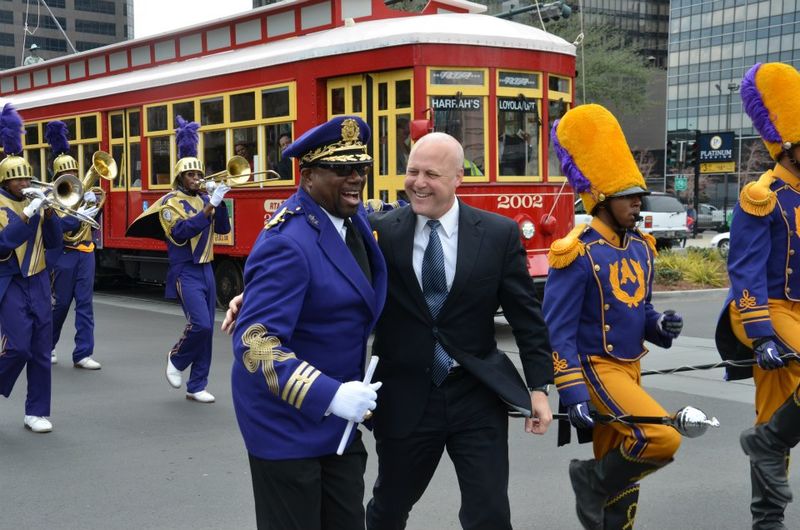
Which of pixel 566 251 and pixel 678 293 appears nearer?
pixel 566 251

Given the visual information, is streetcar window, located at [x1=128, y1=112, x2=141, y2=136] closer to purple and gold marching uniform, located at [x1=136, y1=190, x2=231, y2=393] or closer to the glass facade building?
purple and gold marching uniform, located at [x1=136, y1=190, x2=231, y2=393]

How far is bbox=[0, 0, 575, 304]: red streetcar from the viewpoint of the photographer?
1180cm

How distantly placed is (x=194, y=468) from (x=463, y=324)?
10.3 feet

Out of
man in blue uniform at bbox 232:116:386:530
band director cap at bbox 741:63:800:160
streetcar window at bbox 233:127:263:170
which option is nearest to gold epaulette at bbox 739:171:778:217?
band director cap at bbox 741:63:800:160

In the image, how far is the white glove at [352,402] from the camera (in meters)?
3.11

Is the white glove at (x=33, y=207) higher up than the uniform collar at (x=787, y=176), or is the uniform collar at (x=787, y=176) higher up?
the uniform collar at (x=787, y=176)

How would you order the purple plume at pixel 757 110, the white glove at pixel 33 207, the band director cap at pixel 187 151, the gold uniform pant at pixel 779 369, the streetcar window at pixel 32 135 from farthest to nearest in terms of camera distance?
the streetcar window at pixel 32 135 < the band director cap at pixel 187 151 < the white glove at pixel 33 207 < the purple plume at pixel 757 110 < the gold uniform pant at pixel 779 369

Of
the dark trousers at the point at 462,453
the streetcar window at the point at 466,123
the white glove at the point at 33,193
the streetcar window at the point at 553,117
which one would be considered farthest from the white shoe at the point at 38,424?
the streetcar window at the point at 553,117

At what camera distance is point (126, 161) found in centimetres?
1609

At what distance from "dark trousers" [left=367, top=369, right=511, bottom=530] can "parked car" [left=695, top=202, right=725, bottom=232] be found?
44.7 m

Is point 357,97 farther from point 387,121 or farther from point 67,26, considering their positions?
point 67,26

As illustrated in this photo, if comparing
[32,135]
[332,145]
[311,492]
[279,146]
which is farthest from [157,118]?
[311,492]

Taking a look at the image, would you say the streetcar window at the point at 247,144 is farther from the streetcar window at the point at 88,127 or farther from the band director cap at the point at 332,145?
the band director cap at the point at 332,145

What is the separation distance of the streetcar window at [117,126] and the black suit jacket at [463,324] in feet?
43.5
